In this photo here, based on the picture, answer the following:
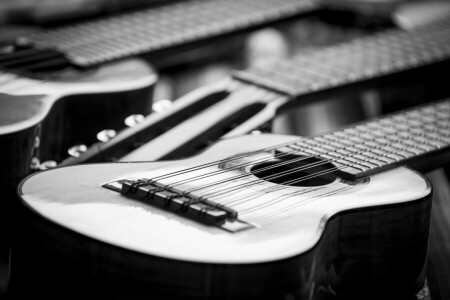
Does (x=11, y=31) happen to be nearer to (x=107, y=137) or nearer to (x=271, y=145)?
(x=107, y=137)

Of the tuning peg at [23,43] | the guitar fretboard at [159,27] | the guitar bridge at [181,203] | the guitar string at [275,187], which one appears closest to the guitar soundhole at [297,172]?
the guitar string at [275,187]

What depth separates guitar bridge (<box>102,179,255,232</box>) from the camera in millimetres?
796

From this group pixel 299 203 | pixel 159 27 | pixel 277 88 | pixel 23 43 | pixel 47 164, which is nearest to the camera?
pixel 299 203

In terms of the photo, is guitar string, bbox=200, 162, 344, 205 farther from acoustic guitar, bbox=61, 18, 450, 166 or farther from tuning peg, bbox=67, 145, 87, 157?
tuning peg, bbox=67, 145, 87, 157

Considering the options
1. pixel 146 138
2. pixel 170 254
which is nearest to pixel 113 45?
pixel 146 138

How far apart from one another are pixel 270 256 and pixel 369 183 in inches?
10.8

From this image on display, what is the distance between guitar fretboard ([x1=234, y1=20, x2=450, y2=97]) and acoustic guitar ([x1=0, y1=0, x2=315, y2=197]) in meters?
0.19

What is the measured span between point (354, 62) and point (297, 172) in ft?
1.74

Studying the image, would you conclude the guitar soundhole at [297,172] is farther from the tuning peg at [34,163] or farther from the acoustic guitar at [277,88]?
the tuning peg at [34,163]

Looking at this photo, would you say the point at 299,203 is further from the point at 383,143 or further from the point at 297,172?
the point at 383,143

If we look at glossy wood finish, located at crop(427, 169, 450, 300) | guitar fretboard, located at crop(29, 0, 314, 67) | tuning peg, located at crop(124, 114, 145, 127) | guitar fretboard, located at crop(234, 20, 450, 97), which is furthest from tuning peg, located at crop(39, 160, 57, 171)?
glossy wood finish, located at crop(427, 169, 450, 300)

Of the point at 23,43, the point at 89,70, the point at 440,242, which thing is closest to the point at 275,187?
the point at 440,242

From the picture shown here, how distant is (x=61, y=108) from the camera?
3.85 ft

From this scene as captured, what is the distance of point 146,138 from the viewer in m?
1.17
